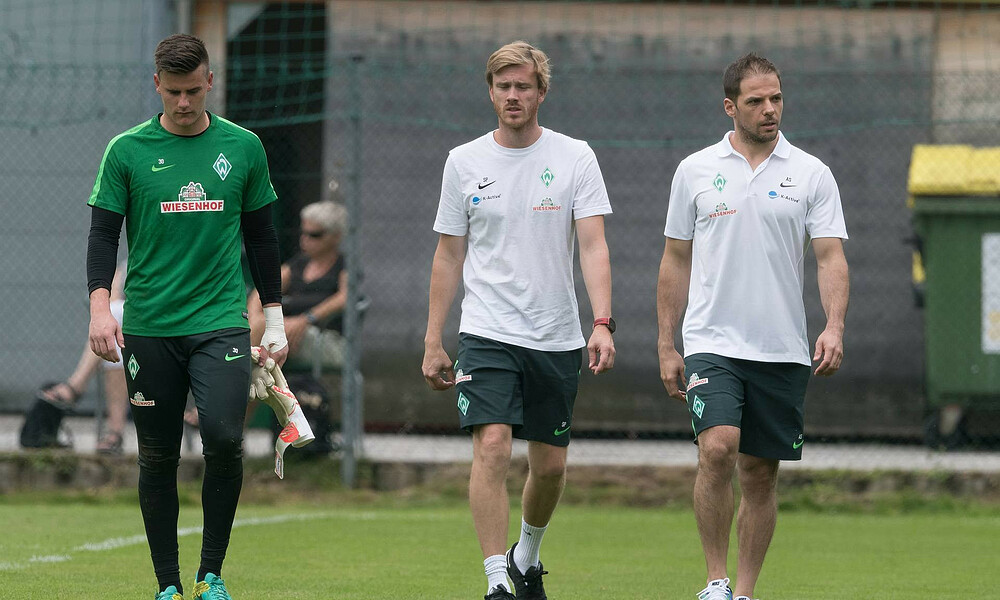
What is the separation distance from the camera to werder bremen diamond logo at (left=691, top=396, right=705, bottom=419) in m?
→ 5.46

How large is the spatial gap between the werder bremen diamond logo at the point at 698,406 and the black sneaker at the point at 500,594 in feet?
3.27

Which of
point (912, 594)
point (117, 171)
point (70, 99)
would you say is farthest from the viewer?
point (70, 99)

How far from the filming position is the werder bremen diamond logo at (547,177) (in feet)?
18.7

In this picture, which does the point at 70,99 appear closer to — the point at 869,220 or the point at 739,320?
the point at 869,220

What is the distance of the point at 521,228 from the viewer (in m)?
5.65

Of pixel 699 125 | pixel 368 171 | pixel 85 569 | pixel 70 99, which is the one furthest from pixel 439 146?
pixel 85 569

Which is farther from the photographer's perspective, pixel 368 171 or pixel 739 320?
pixel 368 171

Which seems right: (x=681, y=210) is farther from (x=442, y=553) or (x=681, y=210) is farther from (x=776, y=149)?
(x=442, y=553)

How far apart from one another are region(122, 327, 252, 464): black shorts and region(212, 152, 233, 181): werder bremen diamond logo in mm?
577

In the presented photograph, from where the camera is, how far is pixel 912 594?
6.31m

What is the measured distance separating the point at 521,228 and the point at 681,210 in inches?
25.3

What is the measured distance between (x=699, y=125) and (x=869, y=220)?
5.51ft

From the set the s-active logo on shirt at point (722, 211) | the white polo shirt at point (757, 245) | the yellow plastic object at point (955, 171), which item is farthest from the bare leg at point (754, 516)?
the yellow plastic object at point (955, 171)

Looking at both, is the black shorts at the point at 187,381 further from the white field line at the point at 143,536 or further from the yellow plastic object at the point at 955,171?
the yellow plastic object at the point at 955,171
